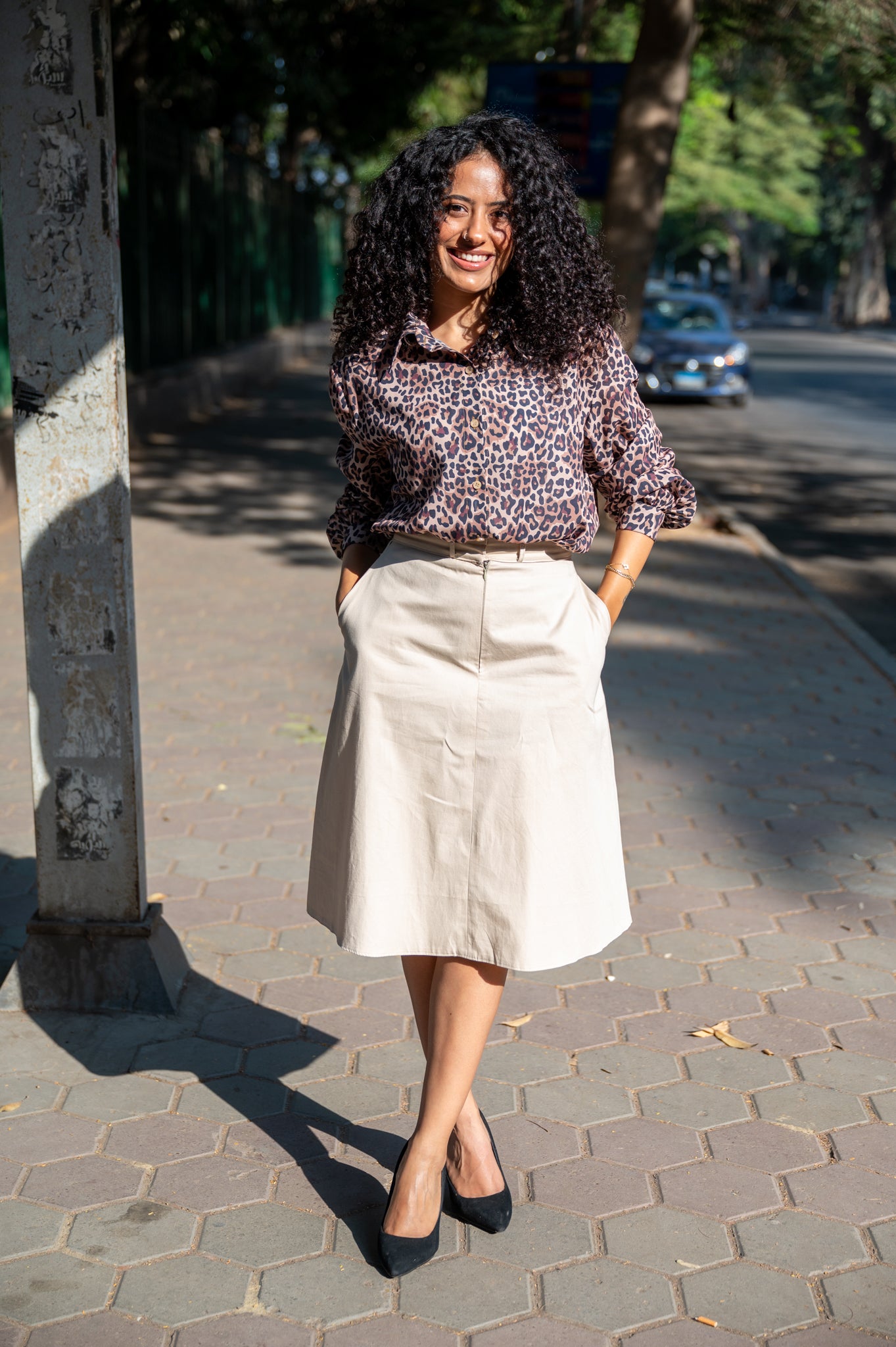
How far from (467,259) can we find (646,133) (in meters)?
7.90

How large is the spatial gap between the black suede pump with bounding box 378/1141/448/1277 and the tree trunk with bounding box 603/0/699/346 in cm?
782

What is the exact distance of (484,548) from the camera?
243cm

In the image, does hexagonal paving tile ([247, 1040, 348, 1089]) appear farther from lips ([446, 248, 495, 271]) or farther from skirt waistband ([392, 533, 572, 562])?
lips ([446, 248, 495, 271])

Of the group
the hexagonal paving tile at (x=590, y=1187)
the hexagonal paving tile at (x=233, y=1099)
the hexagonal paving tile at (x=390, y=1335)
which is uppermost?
the hexagonal paving tile at (x=390, y=1335)

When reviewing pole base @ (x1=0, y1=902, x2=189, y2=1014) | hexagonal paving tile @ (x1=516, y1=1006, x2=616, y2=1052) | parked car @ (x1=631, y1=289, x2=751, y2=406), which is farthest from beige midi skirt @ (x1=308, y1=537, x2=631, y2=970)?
parked car @ (x1=631, y1=289, x2=751, y2=406)

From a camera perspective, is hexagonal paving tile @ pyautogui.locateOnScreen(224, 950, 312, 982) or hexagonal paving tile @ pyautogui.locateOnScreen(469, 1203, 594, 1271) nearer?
hexagonal paving tile @ pyautogui.locateOnScreen(469, 1203, 594, 1271)

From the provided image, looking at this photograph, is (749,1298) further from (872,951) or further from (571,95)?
(571,95)

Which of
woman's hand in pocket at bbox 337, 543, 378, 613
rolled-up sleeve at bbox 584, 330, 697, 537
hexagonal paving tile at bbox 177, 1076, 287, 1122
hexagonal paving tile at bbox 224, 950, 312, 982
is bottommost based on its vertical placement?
hexagonal paving tile at bbox 224, 950, 312, 982

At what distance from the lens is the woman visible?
241 cm

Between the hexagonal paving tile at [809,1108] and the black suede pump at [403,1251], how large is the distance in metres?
0.92

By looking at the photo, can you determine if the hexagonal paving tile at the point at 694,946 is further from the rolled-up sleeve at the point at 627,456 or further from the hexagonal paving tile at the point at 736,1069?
the rolled-up sleeve at the point at 627,456

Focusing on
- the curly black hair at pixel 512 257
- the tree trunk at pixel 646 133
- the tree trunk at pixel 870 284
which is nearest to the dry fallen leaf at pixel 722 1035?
the curly black hair at pixel 512 257

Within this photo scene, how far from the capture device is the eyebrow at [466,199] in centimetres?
244

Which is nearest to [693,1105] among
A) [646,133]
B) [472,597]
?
[472,597]
